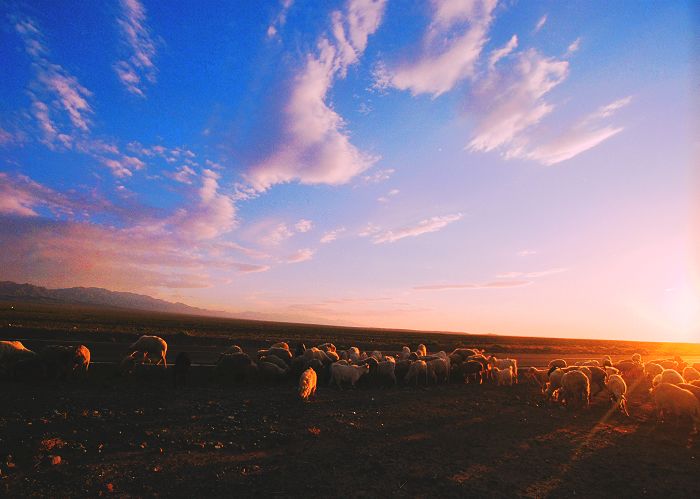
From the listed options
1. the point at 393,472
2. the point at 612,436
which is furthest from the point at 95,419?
the point at 612,436

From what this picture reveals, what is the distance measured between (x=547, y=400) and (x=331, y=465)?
12.4 meters

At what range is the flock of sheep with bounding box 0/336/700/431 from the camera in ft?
42.7

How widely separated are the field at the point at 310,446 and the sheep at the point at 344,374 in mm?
1722

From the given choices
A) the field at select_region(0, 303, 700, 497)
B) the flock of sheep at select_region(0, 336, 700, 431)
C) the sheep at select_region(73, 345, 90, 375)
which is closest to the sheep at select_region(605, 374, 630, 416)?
the flock of sheep at select_region(0, 336, 700, 431)

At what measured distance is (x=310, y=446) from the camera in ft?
28.7

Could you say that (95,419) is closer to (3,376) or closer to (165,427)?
(165,427)

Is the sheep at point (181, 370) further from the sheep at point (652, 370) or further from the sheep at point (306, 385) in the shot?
the sheep at point (652, 370)

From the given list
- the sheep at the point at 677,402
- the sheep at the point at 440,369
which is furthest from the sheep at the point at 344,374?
the sheep at the point at 677,402

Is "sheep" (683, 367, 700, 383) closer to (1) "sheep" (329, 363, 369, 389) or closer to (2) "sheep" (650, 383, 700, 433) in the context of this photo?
(2) "sheep" (650, 383, 700, 433)

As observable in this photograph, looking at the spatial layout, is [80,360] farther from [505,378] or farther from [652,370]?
[652,370]

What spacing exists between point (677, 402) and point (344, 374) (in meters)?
11.9

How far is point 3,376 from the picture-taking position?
13000mm

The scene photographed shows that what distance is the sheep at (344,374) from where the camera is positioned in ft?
52.1

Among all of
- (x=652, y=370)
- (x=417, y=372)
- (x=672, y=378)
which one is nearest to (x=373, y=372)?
(x=417, y=372)
